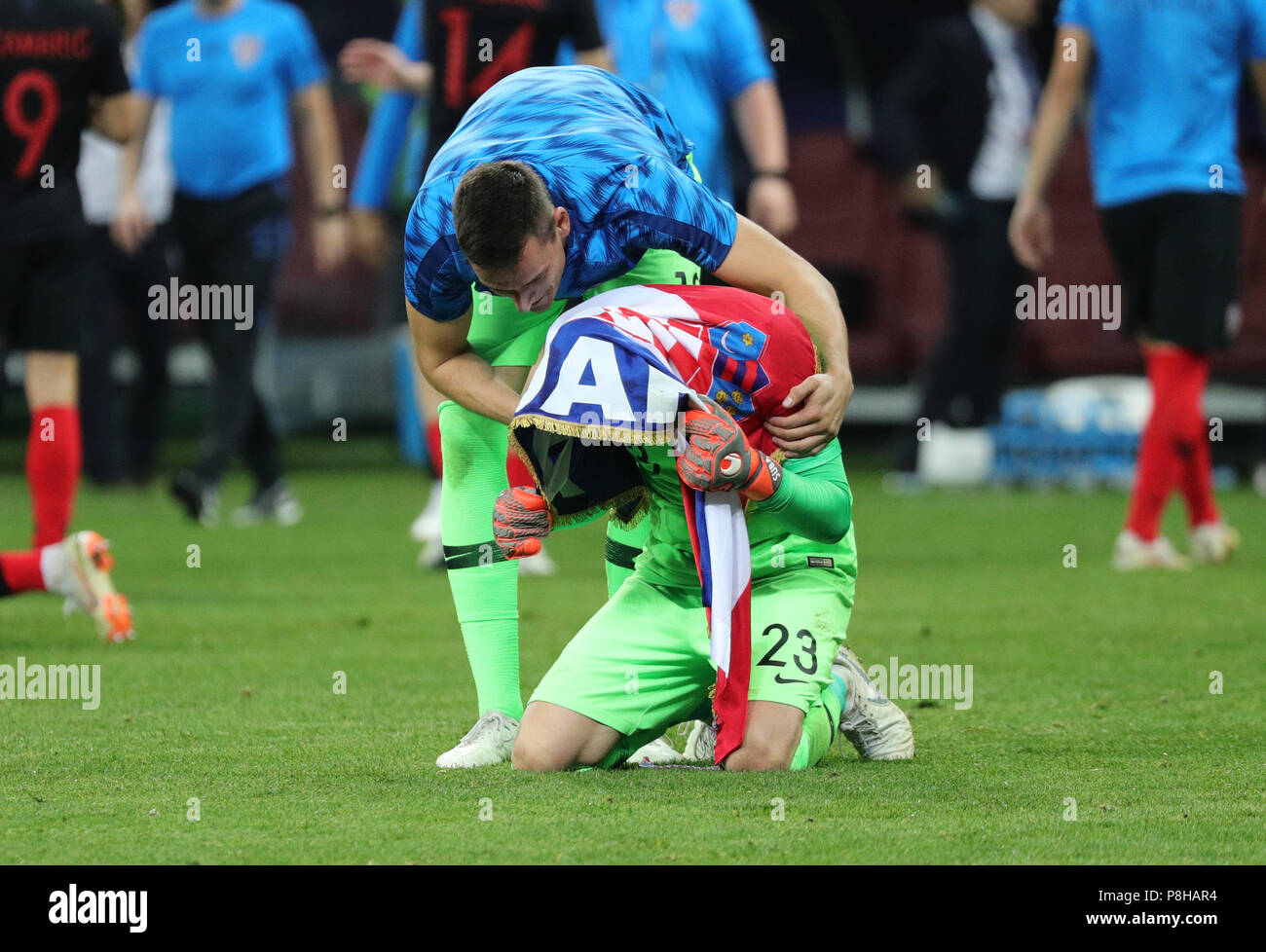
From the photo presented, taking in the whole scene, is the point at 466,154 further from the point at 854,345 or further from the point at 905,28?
the point at 905,28

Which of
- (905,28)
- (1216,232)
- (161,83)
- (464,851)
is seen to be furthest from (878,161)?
(464,851)

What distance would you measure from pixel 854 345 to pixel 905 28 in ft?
8.68

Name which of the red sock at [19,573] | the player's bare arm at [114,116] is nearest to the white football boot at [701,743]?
the red sock at [19,573]

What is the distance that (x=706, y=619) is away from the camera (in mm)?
3746

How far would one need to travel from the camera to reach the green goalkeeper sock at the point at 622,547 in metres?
4.09

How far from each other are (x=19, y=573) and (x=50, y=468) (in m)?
0.63

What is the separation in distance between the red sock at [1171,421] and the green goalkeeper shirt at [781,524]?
3.16 m

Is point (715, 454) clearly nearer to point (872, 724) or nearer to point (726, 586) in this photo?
point (726, 586)

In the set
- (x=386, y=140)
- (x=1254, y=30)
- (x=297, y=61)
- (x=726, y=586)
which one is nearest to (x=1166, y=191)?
(x=1254, y=30)

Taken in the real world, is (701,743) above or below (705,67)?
below

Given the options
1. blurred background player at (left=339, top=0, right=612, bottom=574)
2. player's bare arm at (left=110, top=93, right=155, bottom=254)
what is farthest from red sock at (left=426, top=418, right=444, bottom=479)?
player's bare arm at (left=110, top=93, right=155, bottom=254)

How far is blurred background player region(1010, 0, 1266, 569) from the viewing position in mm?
6762
